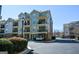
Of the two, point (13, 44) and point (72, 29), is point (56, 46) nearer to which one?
point (72, 29)

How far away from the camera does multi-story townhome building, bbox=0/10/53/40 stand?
22.3 ft

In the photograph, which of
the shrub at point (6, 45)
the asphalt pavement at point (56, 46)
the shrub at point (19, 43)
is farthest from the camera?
the asphalt pavement at point (56, 46)

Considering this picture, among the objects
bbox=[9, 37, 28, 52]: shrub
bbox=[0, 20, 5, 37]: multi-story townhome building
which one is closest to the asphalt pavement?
bbox=[9, 37, 28, 52]: shrub

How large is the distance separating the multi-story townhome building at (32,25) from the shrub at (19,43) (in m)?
0.20

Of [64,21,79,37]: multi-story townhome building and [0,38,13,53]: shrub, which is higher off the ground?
[64,21,79,37]: multi-story townhome building

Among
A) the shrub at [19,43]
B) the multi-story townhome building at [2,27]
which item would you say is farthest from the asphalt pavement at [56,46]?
the multi-story townhome building at [2,27]

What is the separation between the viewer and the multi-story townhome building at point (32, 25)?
680 cm

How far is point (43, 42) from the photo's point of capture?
6953 mm

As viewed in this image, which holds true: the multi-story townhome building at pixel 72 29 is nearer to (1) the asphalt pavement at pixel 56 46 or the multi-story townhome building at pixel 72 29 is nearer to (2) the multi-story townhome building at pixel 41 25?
(1) the asphalt pavement at pixel 56 46

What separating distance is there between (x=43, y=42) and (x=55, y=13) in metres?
0.96

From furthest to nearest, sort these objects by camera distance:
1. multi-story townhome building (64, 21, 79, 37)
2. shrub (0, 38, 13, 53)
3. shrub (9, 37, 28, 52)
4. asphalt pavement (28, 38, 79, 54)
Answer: multi-story townhome building (64, 21, 79, 37) < asphalt pavement (28, 38, 79, 54) < shrub (9, 37, 28, 52) < shrub (0, 38, 13, 53)

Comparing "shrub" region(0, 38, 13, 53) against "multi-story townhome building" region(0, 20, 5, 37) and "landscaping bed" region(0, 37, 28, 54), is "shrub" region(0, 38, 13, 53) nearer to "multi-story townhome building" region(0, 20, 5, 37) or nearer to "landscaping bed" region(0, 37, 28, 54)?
"landscaping bed" region(0, 37, 28, 54)

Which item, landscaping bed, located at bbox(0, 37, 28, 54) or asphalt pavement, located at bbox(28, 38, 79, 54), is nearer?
landscaping bed, located at bbox(0, 37, 28, 54)

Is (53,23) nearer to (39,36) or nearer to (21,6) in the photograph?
(39,36)
